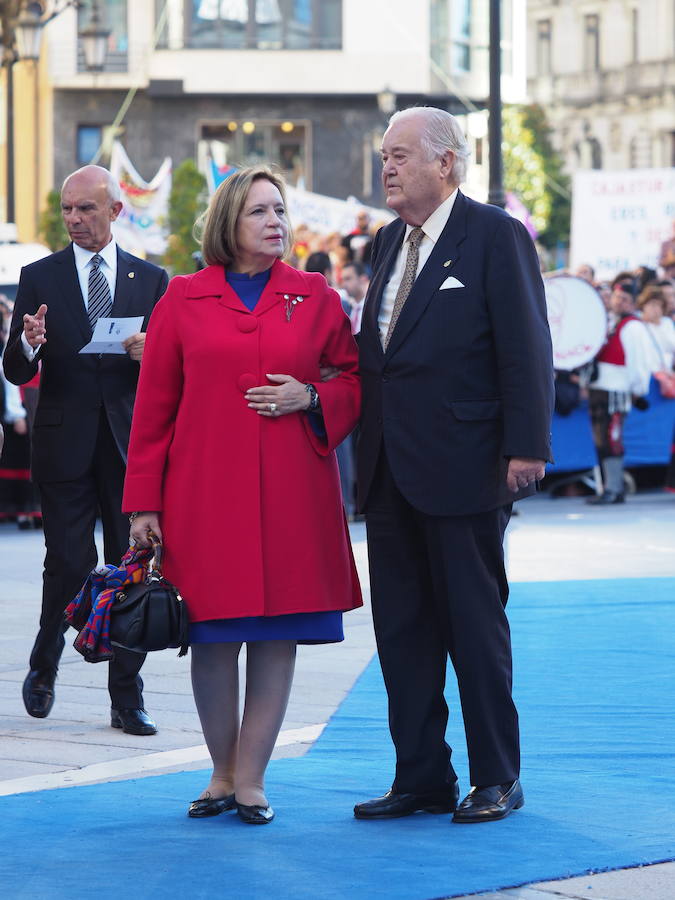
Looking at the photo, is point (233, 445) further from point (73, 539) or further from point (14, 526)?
point (14, 526)

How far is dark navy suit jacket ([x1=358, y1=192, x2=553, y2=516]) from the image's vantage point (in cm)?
543

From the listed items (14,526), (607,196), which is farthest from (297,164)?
(14,526)

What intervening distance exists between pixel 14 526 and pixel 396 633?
10.7 m

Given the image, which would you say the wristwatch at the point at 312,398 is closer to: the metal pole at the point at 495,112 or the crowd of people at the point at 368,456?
the crowd of people at the point at 368,456

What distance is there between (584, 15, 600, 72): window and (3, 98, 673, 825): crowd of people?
3236 inches

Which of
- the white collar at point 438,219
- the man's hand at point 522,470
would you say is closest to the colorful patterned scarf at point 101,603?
the man's hand at point 522,470

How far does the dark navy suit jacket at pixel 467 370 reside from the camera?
5434mm

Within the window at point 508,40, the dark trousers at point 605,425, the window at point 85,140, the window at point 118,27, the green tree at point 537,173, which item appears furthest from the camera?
the green tree at point 537,173

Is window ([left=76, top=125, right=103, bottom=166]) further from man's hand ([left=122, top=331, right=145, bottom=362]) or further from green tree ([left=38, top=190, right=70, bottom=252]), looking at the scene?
man's hand ([left=122, top=331, right=145, bottom=362])

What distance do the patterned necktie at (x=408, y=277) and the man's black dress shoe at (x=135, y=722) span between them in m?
2.06

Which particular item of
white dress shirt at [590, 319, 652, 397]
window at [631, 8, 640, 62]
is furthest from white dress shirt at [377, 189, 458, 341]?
window at [631, 8, 640, 62]

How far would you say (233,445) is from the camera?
5.50 metres

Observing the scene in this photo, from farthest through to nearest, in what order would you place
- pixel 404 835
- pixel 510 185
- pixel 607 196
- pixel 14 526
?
1. pixel 510 185
2. pixel 607 196
3. pixel 14 526
4. pixel 404 835

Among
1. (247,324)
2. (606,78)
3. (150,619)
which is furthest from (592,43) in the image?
(150,619)
